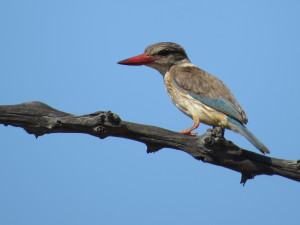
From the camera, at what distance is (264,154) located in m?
4.32

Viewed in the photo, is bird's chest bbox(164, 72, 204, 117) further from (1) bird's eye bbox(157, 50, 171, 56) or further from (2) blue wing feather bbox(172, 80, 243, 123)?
(1) bird's eye bbox(157, 50, 171, 56)

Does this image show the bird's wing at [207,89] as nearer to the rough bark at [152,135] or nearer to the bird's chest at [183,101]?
the bird's chest at [183,101]

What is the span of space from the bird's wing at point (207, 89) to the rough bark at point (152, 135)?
0.83 metres

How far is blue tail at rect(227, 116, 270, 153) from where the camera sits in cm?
427

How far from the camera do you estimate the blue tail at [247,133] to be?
4273mm

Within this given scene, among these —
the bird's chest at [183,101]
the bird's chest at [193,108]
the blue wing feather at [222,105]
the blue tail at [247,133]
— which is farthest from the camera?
the bird's chest at [183,101]

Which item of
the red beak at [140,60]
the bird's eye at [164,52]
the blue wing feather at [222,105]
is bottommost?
the blue wing feather at [222,105]

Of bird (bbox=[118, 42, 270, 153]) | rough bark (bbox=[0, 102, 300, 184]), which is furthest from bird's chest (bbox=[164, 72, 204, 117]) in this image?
rough bark (bbox=[0, 102, 300, 184])

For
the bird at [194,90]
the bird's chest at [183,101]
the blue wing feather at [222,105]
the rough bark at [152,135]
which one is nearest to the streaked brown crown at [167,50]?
the bird at [194,90]

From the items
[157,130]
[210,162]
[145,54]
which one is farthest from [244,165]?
[145,54]

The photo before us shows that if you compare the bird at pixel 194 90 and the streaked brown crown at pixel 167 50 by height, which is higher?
the streaked brown crown at pixel 167 50

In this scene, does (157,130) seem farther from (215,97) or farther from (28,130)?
(215,97)

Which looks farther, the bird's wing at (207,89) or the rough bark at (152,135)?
the bird's wing at (207,89)

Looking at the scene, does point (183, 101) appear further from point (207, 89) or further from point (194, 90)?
point (207, 89)
